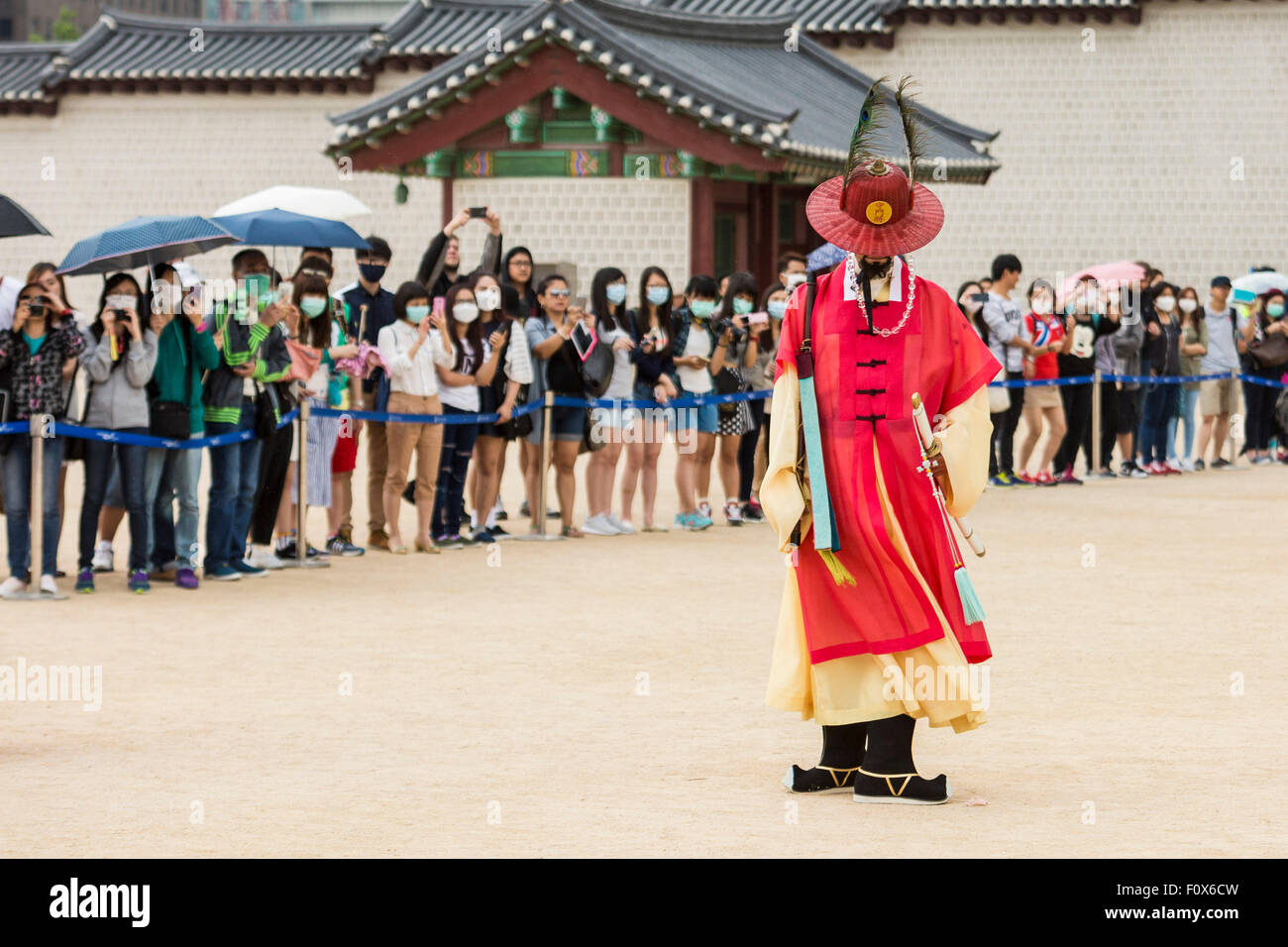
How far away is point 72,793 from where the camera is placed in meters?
6.05

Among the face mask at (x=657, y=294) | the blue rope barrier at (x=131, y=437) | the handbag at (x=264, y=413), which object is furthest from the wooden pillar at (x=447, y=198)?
the blue rope barrier at (x=131, y=437)

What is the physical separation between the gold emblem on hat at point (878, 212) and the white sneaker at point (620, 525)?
714 cm

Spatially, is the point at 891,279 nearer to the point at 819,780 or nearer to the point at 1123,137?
the point at 819,780

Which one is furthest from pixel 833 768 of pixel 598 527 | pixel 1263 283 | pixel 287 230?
pixel 1263 283

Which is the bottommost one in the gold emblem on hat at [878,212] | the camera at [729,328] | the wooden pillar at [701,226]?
the camera at [729,328]

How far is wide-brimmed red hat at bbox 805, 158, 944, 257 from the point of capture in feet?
20.3

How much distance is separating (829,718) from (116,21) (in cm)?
2534

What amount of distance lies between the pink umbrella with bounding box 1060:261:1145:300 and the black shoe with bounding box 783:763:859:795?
38.9ft

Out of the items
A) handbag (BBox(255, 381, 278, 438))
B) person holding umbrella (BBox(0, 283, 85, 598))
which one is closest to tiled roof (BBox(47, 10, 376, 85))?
handbag (BBox(255, 381, 278, 438))

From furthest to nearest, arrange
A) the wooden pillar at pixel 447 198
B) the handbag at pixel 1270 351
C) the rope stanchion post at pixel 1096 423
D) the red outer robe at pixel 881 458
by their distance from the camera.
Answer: the wooden pillar at pixel 447 198 → the handbag at pixel 1270 351 → the rope stanchion post at pixel 1096 423 → the red outer robe at pixel 881 458

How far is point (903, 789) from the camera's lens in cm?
604

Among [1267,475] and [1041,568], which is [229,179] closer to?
→ [1267,475]

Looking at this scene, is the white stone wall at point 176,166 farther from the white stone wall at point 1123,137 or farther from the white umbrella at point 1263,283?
the white umbrella at point 1263,283

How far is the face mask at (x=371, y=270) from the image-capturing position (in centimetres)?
1255
